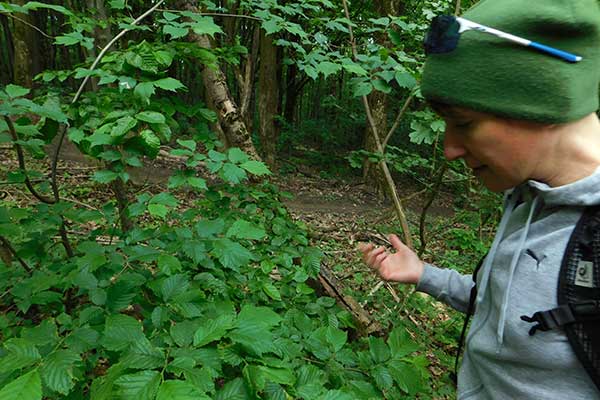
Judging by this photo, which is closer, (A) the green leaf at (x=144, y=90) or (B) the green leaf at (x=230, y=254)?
(B) the green leaf at (x=230, y=254)

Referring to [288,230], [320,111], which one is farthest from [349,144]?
[288,230]

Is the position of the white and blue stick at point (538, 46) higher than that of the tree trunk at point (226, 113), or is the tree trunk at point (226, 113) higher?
the white and blue stick at point (538, 46)

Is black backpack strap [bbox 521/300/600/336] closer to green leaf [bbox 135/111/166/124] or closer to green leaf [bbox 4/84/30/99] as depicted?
green leaf [bbox 135/111/166/124]

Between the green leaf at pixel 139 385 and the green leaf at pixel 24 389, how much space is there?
0.19 m

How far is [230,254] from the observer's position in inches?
59.2

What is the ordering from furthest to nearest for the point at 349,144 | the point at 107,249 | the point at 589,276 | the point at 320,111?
1. the point at 320,111
2. the point at 349,144
3. the point at 107,249
4. the point at 589,276

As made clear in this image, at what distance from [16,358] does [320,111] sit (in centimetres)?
2277

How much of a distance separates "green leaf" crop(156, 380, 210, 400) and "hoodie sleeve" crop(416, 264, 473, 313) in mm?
950

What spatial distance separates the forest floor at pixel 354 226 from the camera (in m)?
3.40

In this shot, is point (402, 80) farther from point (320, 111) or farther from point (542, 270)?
point (320, 111)

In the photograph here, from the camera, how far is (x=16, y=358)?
92 cm

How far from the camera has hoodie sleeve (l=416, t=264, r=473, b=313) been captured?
4.53 feet

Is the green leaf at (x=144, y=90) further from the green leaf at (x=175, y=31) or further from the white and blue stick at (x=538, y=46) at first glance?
the white and blue stick at (x=538, y=46)

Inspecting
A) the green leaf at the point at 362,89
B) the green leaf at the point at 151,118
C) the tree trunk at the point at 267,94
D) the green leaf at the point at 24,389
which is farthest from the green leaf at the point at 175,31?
the tree trunk at the point at 267,94
